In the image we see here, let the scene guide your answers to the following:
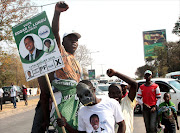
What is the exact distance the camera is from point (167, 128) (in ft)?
19.3

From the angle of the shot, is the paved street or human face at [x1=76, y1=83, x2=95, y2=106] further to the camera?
the paved street

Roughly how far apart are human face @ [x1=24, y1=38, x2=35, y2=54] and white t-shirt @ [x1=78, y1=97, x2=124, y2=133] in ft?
2.89

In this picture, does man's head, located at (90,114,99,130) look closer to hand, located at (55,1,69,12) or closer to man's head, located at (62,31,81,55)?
man's head, located at (62,31,81,55)

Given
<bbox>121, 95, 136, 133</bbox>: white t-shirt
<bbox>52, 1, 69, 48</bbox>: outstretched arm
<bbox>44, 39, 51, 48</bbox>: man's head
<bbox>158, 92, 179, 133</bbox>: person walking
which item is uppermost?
<bbox>52, 1, 69, 48</bbox>: outstretched arm

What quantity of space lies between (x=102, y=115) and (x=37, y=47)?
104 cm

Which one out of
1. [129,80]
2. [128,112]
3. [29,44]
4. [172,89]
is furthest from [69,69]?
[172,89]

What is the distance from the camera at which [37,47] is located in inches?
106

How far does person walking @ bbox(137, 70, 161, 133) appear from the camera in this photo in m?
5.85

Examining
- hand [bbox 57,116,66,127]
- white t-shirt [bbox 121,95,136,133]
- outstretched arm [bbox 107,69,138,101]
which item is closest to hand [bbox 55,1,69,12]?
outstretched arm [bbox 107,69,138,101]

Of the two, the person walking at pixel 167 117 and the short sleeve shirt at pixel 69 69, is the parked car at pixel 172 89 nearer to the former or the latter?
the person walking at pixel 167 117

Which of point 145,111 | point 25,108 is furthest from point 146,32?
point 145,111

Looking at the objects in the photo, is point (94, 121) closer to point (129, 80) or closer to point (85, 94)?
point (85, 94)

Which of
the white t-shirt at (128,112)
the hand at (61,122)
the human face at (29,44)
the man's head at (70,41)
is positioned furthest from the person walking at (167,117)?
the human face at (29,44)

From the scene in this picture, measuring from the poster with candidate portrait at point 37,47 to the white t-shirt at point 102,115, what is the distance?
571 millimetres
